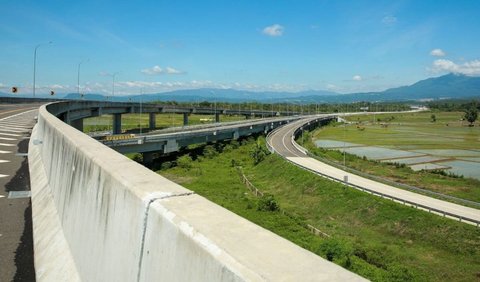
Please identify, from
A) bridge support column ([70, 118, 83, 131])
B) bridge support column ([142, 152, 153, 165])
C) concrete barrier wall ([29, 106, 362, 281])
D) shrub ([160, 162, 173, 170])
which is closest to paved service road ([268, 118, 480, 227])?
shrub ([160, 162, 173, 170])

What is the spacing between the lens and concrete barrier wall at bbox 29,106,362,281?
10.9 feet

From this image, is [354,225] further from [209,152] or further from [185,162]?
[209,152]

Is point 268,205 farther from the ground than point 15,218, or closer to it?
closer to it

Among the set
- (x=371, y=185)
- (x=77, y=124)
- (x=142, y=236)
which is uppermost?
(x=142, y=236)

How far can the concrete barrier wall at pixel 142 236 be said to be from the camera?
333 centimetres

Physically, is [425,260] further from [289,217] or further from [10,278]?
[10,278]

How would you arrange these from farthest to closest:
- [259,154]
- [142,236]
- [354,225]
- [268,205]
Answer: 1. [259,154]
2. [268,205]
3. [354,225]
4. [142,236]

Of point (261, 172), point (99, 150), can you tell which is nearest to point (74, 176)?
point (99, 150)

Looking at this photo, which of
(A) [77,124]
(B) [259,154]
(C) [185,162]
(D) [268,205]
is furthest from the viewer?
(B) [259,154]

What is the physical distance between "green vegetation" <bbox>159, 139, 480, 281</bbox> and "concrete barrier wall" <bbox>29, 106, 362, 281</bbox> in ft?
68.8

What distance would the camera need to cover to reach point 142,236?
4.79 meters

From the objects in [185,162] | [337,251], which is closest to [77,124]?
[185,162]

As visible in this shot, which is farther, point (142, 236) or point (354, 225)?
point (354, 225)

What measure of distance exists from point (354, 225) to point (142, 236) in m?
37.1
